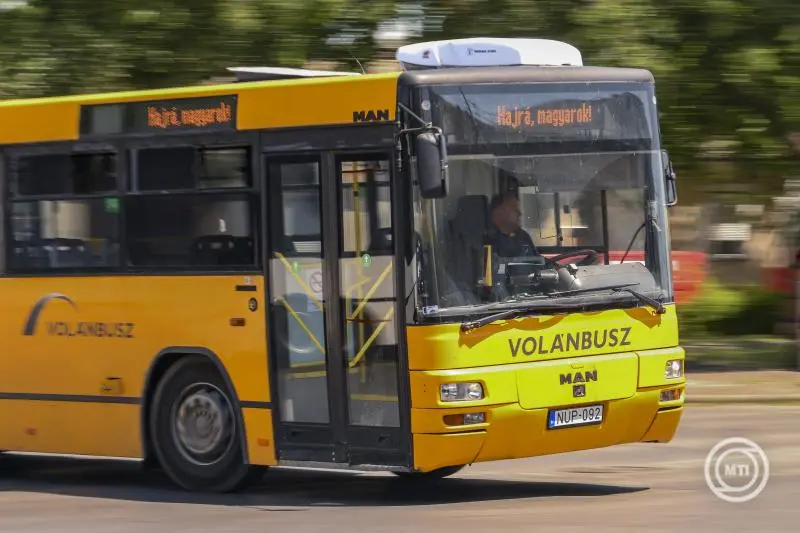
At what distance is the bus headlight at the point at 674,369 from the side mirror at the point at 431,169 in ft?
6.91

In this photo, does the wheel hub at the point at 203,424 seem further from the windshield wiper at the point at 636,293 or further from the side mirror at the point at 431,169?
the windshield wiper at the point at 636,293

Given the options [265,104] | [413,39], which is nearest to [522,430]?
[265,104]

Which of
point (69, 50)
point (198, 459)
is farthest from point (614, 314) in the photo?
point (69, 50)

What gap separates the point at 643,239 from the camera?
432 inches

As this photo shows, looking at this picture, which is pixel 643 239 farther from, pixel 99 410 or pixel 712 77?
pixel 712 77

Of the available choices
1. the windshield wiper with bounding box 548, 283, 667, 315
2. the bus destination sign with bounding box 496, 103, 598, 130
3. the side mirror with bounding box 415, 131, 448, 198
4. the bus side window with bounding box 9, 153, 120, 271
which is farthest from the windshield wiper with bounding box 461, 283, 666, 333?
the bus side window with bounding box 9, 153, 120, 271

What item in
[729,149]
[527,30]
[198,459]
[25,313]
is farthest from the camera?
[729,149]

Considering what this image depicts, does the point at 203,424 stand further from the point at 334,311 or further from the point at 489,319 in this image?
the point at 489,319

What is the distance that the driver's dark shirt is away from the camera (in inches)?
405

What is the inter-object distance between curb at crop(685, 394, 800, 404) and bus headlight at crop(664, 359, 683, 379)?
7196 millimetres

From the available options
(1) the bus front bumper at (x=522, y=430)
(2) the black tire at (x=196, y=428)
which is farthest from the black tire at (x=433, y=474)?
(1) the bus front bumper at (x=522, y=430)

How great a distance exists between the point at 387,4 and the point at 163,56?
278 centimetres

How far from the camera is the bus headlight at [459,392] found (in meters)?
10.0

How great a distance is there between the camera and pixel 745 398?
18094 millimetres
